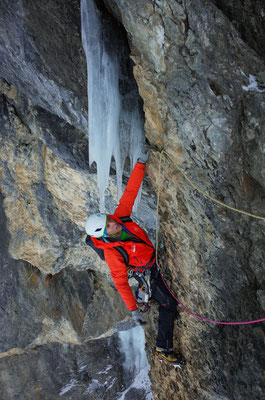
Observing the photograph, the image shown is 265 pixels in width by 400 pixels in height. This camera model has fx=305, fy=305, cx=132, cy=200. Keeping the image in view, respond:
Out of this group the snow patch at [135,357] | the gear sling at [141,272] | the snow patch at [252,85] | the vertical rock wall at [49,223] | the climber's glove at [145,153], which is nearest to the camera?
the snow patch at [252,85]

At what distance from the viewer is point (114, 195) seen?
5.72m

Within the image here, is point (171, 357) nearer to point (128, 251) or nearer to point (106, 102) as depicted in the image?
point (128, 251)

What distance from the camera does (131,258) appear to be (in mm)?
4145

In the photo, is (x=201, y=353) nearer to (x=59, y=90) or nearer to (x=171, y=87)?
(x=171, y=87)

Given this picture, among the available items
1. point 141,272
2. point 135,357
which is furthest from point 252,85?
point 135,357

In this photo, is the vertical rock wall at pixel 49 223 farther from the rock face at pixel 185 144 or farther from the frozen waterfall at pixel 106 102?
the frozen waterfall at pixel 106 102

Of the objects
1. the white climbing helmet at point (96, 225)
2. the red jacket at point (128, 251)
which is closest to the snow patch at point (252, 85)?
the red jacket at point (128, 251)

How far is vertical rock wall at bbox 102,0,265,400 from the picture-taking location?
2.57m

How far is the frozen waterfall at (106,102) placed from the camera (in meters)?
3.49

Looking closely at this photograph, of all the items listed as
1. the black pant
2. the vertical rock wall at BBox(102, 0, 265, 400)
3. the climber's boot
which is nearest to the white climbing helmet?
the vertical rock wall at BBox(102, 0, 265, 400)

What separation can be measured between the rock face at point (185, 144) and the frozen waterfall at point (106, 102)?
21 cm

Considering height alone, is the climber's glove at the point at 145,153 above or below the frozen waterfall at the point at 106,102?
below

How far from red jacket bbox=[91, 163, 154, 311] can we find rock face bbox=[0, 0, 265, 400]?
26 centimetres

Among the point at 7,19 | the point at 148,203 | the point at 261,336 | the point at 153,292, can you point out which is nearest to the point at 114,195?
the point at 148,203
